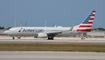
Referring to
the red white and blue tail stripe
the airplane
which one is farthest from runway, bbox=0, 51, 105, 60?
the red white and blue tail stripe

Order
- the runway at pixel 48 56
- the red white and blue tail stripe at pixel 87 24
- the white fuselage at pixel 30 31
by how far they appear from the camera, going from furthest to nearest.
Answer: the red white and blue tail stripe at pixel 87 24, the white fuselage at pixel 30 31, the runway at pixel 48 56

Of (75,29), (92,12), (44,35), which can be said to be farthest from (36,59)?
(92,12)

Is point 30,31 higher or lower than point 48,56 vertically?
higher

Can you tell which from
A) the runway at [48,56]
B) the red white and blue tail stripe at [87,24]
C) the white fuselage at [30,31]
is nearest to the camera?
the runway at [48,56]

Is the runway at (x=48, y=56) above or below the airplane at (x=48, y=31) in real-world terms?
below

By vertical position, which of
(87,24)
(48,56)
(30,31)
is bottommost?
(48,56)

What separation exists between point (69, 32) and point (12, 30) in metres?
13.7

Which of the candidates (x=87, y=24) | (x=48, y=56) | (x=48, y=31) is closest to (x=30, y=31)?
(x=48, y=31)

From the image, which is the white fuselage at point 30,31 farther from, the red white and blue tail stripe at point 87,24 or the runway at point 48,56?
the runway at point 48,56

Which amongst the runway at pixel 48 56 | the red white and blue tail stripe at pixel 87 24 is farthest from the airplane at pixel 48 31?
the runway at pixel 48 56

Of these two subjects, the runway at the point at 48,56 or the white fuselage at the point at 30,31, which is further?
the white fuselage at the point at 30,31

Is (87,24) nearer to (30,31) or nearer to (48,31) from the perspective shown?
(48,31)

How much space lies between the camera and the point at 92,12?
66875 mm

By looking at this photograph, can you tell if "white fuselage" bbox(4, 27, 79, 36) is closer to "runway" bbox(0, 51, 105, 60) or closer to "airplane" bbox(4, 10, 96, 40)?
"airplane" bbox(4, 10, 96, 40)
